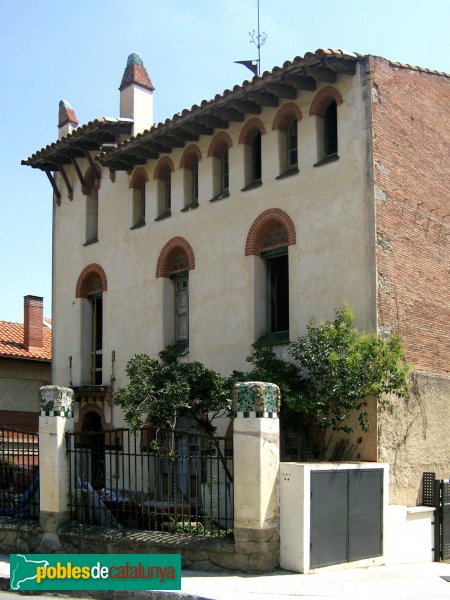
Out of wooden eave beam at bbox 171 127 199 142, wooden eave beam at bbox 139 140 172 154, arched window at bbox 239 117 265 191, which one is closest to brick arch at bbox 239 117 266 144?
arched window at bbox 239 117 265 191

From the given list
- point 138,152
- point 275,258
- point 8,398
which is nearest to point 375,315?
point 275,258

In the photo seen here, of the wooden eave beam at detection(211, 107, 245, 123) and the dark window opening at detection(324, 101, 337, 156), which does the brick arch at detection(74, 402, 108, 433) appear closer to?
the wooden eave beam at detection(211, 107, 245, 123)

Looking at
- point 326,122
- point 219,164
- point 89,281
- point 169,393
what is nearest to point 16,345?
point 89,281

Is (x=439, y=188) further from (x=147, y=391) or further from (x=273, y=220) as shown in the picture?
(x=147, y=391)

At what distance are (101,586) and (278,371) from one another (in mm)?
4715

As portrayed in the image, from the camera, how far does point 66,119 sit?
22156mm

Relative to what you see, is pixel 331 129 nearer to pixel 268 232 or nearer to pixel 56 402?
pixel 268 232

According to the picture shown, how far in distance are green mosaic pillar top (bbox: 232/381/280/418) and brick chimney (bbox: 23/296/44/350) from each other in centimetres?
1627

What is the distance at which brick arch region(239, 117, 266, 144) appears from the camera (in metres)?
15.9

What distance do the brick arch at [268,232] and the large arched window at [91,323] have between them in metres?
5.44

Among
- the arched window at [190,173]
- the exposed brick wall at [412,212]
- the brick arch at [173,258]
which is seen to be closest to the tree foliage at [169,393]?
the exposed brick wall at [412,212]

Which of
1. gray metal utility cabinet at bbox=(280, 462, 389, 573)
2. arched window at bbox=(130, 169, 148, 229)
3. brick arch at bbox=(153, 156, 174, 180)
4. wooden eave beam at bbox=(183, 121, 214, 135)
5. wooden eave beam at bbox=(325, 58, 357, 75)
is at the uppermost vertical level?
wooden eave beam at bbox=(325, 58, 357, 75)

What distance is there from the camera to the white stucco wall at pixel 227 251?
14.1 metres

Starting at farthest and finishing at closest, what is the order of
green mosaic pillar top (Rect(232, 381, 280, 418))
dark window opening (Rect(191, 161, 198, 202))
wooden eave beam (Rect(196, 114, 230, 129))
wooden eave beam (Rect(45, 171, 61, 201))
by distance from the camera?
1. wooden eave beam (Rect(45, 171, 61, 201))
2. dark window opening (Rect(191, 161, 198, 202))
3. wooden eave beam (Rect(196, 114, 230, 129))
4. green mosaic pillar top (Rect(232, 381, 280, 418))
